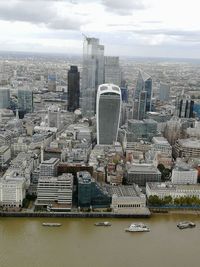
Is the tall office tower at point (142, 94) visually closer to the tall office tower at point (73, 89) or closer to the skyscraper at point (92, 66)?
the skyscraper at point (92, 66)

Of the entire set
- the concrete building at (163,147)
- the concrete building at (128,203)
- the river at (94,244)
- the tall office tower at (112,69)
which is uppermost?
the tall office tower at (112,69)

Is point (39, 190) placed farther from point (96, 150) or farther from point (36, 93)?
point (36, 93)

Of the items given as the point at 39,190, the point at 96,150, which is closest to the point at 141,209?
the point at 39,190

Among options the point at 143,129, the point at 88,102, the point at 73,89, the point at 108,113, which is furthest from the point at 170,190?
the point at 73,89

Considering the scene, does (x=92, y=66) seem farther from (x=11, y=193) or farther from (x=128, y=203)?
(x=128, y=203)

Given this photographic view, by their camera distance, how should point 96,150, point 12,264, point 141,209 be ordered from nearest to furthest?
1. point 12,264
2. point 141,209
3. point 96,150

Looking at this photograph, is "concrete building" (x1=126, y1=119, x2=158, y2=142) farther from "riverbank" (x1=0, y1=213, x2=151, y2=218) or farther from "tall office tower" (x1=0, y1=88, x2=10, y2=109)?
"tall office tower" (x1=0, y1=88, x2=10, y2=109)

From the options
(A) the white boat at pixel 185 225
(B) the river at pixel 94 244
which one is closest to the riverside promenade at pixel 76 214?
(B) the river at pixel 94 244

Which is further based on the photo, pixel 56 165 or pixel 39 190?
pixel 56 165
